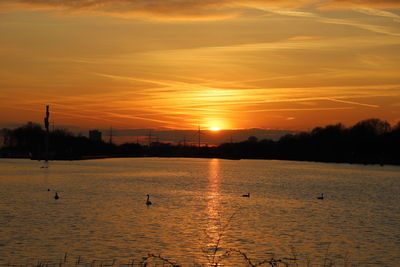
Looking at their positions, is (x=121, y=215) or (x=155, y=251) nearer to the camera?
(x=155, y=251)

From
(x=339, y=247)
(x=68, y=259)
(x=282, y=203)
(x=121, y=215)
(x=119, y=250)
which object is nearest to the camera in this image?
(x=68, y=259)

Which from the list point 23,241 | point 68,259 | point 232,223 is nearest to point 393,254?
point 232,223

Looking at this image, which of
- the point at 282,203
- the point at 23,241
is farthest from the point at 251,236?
the point at 282,203

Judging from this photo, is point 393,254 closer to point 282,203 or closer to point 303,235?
point 303,235

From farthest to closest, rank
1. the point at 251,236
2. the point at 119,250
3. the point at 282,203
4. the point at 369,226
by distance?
the point at 282,203
the point at 369,226
the point at 251,236
the point at 119,250

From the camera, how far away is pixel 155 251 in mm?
32812

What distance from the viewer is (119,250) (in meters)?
32.4

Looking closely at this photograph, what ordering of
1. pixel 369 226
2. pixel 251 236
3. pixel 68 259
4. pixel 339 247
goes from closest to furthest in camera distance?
pixel 68 259 < pixel 339 247 < pixel 251 236 < pixel 369 226

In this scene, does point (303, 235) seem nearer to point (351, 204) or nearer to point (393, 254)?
point (393, 254)

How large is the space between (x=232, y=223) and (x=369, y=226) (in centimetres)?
1195

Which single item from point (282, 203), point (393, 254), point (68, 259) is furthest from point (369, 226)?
point (68, 259)

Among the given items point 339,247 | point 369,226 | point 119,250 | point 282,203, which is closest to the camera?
point 119,250

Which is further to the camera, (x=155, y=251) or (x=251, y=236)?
(x=251, y=236)

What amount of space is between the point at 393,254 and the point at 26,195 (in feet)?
161
